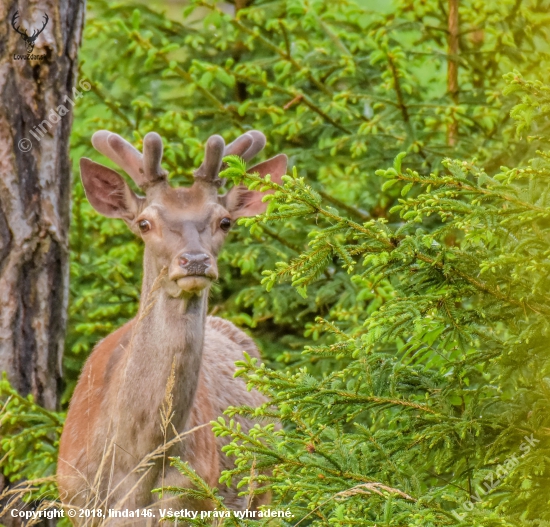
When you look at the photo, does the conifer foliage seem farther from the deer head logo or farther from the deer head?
the deer head logo

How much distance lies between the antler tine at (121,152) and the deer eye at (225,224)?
0.56m

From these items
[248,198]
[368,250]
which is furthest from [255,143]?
[368,250]

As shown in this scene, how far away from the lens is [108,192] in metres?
5.34

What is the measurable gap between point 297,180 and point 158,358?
193 cm

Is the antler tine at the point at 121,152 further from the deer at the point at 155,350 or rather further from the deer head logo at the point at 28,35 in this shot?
the deer head logo at the point at 28,35

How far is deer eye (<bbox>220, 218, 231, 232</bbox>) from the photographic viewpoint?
5.03 metres

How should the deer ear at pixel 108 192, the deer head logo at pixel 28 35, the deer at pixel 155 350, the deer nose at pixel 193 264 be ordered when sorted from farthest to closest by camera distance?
1. the deer head logo at pixel 28 35
2. the deer ear at pixel 108 192
3. the deer at pixel 155 350
4. the deer nose at pixel 193 264

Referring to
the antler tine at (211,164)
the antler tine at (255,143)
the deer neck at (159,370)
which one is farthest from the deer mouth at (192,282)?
the antler tine at (255,143)

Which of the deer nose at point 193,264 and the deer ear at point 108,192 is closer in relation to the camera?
the deer nose at point 193,264

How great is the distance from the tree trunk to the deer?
0.54 metres

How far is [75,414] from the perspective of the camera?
5.24 meters

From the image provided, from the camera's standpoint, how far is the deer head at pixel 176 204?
460 cm

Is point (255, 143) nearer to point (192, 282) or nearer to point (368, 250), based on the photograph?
point (192, 282)

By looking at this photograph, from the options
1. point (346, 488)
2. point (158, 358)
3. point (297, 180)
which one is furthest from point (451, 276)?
point (158, 358)
